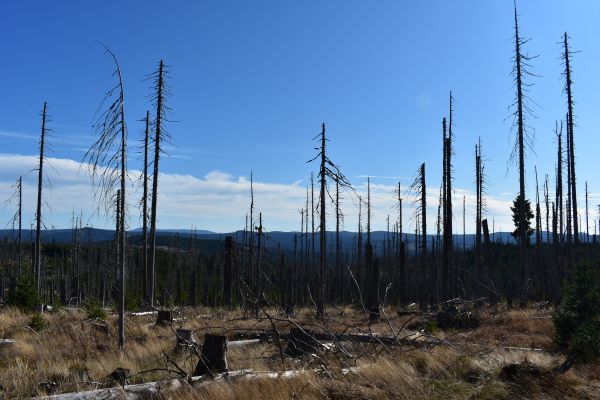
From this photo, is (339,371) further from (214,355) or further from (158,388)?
(158,388)

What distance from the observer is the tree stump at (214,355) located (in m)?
6.95

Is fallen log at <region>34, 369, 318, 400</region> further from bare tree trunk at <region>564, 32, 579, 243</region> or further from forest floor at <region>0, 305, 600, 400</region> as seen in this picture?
bare tree trunk at <region>564, 32, 579, 243</region>

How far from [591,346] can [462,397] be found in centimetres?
374

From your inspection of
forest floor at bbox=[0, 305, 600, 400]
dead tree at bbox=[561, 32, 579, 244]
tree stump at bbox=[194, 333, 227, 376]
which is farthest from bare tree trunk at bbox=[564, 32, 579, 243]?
tree stump at bbox=[194, 333, 227, 376]

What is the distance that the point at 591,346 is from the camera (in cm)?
786

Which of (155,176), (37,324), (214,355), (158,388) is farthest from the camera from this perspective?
(155,176)

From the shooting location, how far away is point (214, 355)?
23.1 ft

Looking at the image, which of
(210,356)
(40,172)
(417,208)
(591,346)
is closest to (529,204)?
(417,208)

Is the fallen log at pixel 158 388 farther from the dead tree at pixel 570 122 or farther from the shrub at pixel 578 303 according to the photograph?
the dead tree at pixel 570 122

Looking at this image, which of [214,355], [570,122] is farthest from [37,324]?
[570,122]

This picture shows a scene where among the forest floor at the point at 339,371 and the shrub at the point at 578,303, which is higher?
the shrub at the point at 578,303

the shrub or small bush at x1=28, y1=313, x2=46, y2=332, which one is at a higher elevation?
the shrub

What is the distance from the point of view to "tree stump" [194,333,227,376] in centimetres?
695

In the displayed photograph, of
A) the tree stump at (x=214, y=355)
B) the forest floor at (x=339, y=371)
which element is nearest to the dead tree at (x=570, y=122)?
the forest floor at (x=339, y=371)
